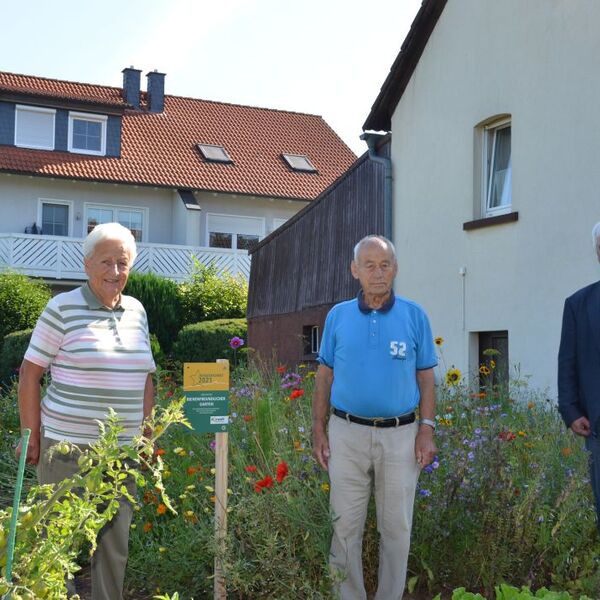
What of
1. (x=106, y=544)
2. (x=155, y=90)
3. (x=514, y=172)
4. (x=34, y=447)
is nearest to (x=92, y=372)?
(x=34, y=447)

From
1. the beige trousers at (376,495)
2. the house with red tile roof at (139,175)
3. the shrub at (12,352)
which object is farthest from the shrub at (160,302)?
the beige trousers at (376,495)

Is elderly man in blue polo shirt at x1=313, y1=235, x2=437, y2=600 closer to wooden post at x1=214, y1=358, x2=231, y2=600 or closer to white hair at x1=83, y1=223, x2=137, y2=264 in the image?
wooden post at x1=214, y1=358, x2=231, y2=600

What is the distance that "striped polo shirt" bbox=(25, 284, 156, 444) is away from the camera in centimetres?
408

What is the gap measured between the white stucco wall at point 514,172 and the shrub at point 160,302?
1380 cm

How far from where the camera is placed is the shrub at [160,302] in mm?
26031

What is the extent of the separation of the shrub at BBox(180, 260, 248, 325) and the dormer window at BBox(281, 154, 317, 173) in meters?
5.77

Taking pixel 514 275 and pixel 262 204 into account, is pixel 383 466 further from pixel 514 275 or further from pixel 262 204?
pixel 262 204

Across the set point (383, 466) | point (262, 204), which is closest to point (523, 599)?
point (383, 466)

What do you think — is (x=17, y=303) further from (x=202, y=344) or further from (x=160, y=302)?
(x=202, y=344)

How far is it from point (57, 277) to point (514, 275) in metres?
19.5

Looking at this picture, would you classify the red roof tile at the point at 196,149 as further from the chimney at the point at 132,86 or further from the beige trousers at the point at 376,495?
the beige trousers at the point at 376,495

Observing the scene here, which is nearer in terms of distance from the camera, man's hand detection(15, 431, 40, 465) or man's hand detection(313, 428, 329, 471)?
man's hand detection(15, 431, 40, 465)

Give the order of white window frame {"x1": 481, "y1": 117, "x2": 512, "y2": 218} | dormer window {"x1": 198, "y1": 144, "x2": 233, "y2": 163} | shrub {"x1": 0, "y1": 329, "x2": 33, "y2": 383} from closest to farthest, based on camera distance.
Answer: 1. white window frame {"x1": 481, "y1": 117, "x2": 512, "y2": 218}
2. shrub {"x1": 0, "y1": 329, "x2": 33, "y2": 383}
3. dormer window {"x1": 198, "y1": 144, "x2": 233, "y2": 163}

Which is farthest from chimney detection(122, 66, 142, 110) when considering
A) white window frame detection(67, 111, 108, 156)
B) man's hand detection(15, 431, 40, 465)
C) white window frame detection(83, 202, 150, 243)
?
man's hand detection(15, 431, 40, 465)
